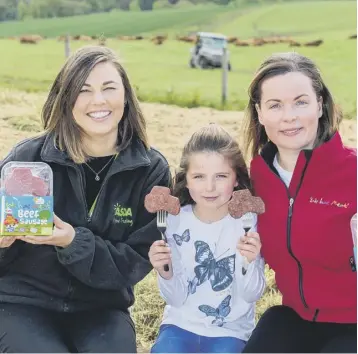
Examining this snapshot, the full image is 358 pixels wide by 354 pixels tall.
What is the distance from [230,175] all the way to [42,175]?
25.7 inches

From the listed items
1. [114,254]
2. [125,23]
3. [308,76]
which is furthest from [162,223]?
[125,23]

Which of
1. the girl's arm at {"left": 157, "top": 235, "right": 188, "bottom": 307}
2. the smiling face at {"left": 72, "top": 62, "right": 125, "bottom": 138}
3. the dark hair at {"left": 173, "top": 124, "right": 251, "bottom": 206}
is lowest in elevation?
the girl's arm at {"left": 157, "top": 235, "right": 188, "bottom": 307}

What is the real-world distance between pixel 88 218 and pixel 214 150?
1.64ft

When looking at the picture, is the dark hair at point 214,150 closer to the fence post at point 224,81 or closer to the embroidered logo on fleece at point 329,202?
the embroidered logo on fleece at point 329,202

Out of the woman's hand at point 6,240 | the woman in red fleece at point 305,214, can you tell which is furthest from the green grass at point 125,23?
the woman's hand at point 6,240

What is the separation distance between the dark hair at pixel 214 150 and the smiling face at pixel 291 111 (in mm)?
148

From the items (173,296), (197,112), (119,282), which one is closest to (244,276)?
(173,296)

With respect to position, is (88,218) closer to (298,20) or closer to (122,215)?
(122,215)

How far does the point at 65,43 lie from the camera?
7500mm

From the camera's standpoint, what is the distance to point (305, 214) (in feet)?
7.48

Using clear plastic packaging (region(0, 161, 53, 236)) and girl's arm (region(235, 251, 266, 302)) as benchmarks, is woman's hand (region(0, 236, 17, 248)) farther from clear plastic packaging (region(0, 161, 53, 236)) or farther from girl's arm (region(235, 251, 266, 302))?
girl's arm (region(235, 251, 266, 302))

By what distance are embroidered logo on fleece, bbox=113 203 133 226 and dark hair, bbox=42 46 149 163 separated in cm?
→ 21

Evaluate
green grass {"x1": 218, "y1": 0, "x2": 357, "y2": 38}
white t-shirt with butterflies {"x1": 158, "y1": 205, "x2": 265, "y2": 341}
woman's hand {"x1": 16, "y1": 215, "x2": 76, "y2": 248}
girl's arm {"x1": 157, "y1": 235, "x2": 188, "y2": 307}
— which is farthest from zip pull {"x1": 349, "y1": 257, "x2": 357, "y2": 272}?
green grass {"x1": 218, "y1": 0, "x2": 357, "y2": 38}

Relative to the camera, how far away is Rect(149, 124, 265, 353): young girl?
93.3 inches
